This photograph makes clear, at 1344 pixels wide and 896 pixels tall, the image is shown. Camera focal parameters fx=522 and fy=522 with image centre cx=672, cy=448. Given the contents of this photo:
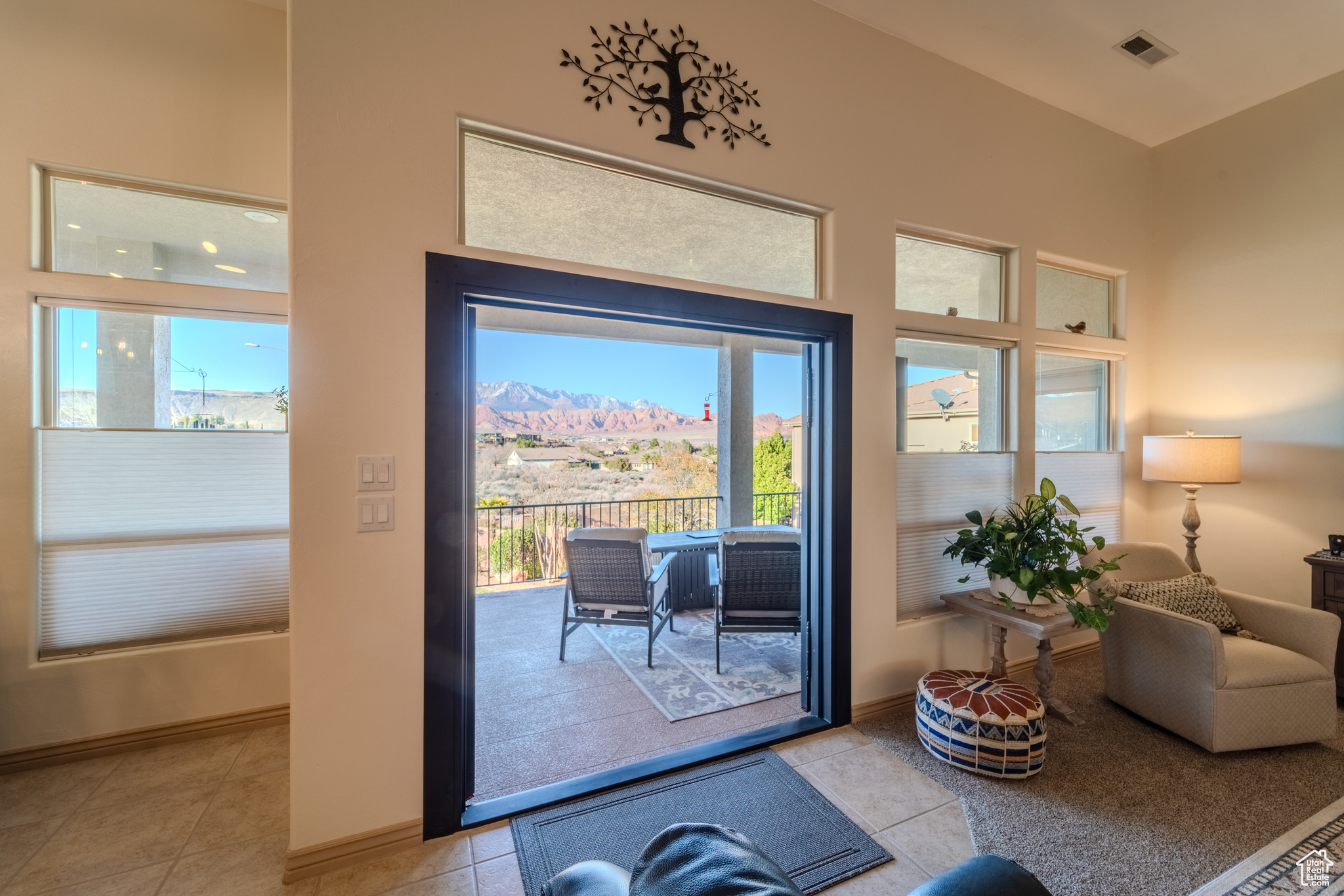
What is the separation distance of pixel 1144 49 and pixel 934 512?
2749mm

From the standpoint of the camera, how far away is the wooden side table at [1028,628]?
249 centimetres

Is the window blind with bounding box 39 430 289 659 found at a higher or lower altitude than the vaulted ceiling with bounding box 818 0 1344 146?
lower

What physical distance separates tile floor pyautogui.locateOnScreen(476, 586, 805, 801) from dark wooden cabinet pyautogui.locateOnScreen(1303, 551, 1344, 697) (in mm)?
2874

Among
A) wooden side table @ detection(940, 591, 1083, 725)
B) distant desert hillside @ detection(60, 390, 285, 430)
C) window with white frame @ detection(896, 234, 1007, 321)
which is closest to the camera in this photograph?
distant desert hillside @ detection(60, 390, 285, 430)

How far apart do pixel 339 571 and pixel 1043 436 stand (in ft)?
12.9

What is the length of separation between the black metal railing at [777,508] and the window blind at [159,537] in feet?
16.4

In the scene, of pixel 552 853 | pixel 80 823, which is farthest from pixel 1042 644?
pixel 80 823

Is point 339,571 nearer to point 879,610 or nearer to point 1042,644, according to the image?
point 879,610

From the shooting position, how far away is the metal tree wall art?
6.77 ft

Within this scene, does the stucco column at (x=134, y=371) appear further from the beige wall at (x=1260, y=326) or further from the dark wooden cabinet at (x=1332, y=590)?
the beige wall at (x=1260, y=326)

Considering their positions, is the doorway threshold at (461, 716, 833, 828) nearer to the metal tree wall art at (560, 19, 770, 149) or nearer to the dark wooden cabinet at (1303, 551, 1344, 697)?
the metal tree wall art at (560, 19, 770, 149)

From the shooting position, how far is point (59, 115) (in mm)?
2186

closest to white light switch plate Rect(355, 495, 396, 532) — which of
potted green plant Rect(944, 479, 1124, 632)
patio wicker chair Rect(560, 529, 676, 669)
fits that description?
patio wicker chair Rect(560, 529, 676, 669)

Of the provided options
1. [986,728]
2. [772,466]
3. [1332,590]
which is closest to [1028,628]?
[986,728]
